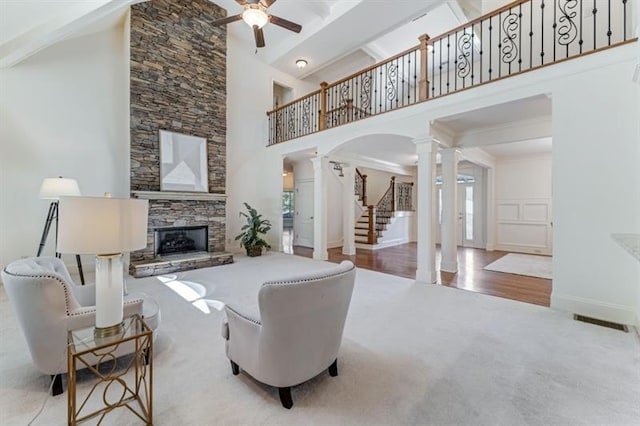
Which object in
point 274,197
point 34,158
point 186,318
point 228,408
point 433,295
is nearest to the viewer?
point 228,408

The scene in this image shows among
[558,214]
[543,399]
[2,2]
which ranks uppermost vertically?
Result: [2,2]

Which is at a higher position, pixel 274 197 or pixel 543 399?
pixel 274 197

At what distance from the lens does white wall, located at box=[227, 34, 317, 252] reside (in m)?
6.82

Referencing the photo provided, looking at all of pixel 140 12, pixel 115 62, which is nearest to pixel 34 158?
pixel 115 62

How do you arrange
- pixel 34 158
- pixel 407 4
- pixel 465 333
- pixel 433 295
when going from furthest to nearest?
1. pixel 407 4
2. pixel 34 158
3. pixel 433 295
4. pixel 465 333

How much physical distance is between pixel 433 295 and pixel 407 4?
515 cm

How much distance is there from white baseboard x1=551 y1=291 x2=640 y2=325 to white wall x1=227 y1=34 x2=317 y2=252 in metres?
5.58

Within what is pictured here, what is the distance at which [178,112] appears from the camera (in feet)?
18.1

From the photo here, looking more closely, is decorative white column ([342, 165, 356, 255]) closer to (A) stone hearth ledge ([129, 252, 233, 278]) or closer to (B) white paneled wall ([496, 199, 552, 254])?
(A) stone hearth ledge ([129, 252, 233, 278])

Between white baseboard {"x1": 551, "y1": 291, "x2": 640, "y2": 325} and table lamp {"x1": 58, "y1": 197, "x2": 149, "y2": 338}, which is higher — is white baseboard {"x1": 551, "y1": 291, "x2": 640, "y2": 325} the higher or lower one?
the lower one

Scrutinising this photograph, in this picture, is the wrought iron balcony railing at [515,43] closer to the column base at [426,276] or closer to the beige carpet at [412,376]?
the column base at [426,276]

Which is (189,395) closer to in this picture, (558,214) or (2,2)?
(558,214)

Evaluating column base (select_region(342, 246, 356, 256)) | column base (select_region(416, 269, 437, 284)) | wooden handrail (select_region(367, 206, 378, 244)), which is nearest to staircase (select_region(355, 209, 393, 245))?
wooden handrail (select_region(367, 206, 378, 244))

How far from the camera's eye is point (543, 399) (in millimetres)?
1713
